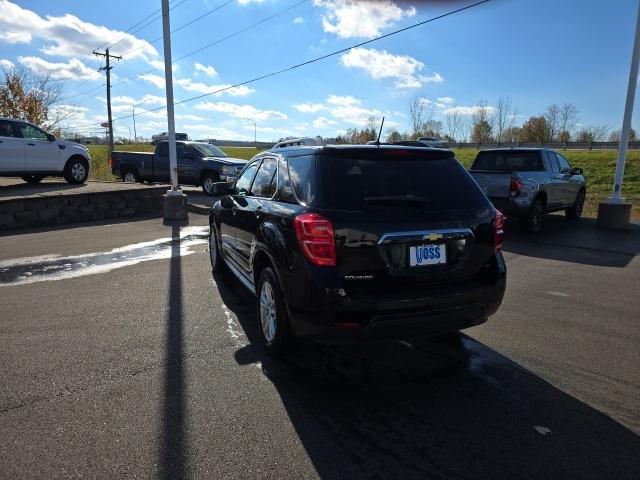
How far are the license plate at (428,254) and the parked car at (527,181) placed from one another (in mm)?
7077

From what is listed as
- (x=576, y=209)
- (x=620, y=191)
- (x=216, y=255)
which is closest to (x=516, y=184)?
(x=620, y=191)

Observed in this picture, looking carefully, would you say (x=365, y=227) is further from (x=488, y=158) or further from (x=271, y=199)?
(x=488, y=158)

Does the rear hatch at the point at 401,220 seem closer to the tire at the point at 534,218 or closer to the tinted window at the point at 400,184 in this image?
the tinted window at the point at 400,184

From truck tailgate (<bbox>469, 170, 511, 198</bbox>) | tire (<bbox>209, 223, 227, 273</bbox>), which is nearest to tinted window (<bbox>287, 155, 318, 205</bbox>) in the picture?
tire (<bbox>209, 223, 227, 273</bbox>)

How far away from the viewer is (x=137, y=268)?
265 inches

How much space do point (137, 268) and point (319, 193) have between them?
4.43 metres

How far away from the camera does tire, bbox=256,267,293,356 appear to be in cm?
357

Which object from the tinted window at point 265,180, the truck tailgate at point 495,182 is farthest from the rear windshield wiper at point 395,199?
the truck tailgate at point 495,182

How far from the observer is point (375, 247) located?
310 cm

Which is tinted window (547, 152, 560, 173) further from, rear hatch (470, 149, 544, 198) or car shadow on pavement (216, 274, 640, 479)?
car shadow on pavement (216, 274, 640, 479)

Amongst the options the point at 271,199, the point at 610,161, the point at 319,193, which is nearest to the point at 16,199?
the point at 271,199

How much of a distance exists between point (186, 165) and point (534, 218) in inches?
465

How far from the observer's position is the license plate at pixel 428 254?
319 cm

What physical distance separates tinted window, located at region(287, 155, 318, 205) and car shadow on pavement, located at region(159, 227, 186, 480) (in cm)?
163
